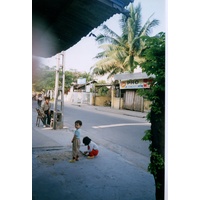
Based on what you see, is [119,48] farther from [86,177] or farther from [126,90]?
[86,177]

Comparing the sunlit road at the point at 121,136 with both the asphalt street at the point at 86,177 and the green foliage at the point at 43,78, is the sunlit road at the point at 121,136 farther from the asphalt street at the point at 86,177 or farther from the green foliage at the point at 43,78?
the green foliage at the point at 43,78

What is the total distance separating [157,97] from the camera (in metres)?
1.68

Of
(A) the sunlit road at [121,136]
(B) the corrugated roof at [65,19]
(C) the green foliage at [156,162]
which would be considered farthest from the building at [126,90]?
(C) the green foliage at [156,162]

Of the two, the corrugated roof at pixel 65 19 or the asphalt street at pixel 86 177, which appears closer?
the corrugated roof at pixel 65 19

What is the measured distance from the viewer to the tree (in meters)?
1.67

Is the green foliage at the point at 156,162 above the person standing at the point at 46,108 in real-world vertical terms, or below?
below

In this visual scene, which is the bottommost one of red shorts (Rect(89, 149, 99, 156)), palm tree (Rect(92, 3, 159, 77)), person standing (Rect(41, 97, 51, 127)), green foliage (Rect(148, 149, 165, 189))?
red shorts (Rect(89, 149, 99, 156))

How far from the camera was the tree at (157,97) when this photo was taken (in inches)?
65.9

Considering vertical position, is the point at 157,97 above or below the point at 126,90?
below

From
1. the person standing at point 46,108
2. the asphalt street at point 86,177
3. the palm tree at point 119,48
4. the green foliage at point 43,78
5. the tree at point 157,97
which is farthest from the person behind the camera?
the palm tree at point 119,48

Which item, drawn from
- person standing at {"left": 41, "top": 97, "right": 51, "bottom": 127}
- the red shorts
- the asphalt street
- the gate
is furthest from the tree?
the gate

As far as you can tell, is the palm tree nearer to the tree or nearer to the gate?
the gate

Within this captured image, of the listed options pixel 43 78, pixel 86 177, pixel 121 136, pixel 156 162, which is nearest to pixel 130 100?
pixel 121 136
